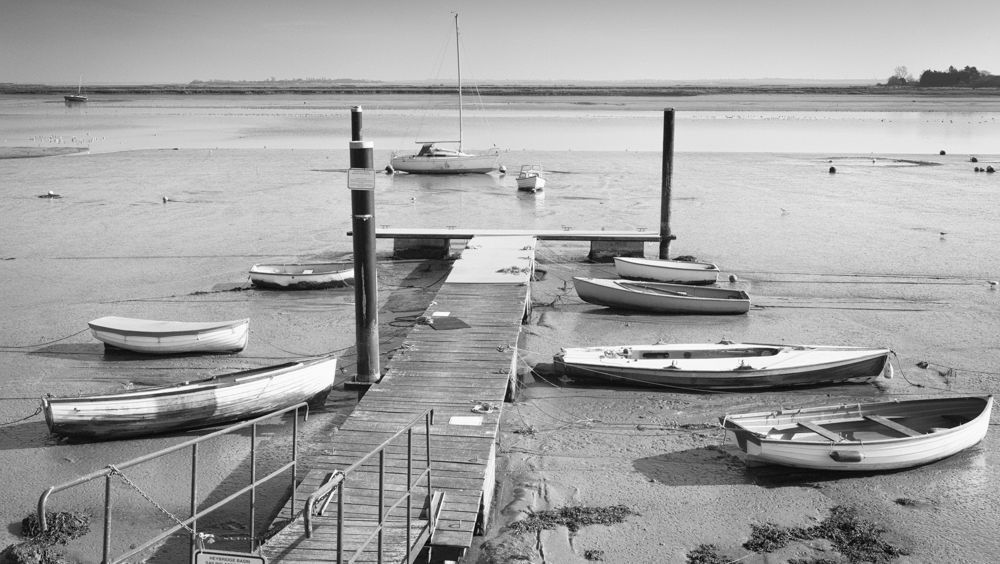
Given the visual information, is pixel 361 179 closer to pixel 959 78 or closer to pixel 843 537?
pixel 843 537

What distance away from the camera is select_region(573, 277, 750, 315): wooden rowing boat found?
18.2 metres

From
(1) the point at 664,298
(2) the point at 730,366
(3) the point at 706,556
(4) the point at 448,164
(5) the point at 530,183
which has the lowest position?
(3) the point at 706,556

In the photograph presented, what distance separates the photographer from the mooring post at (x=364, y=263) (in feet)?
40.7

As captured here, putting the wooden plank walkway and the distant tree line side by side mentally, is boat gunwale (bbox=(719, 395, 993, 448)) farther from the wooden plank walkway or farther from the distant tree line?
the distant tree line

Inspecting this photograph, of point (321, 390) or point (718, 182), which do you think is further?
point (718, 182)

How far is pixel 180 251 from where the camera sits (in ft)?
80.6

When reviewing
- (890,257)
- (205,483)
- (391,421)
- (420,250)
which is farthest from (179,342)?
(890,257)

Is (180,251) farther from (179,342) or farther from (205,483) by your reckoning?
(205,483)

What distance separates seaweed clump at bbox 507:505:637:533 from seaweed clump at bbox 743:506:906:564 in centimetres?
142

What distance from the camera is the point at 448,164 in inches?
1726

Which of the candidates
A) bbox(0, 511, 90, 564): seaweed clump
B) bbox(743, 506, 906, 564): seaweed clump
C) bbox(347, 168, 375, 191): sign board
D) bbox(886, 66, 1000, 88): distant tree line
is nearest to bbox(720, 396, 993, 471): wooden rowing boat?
bbox(743, 506, 906, 564): seaweed clump

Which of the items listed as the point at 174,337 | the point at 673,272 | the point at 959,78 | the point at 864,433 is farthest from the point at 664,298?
the point at 959,78

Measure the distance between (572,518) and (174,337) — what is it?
8.21 m

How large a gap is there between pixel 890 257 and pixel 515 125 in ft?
193
